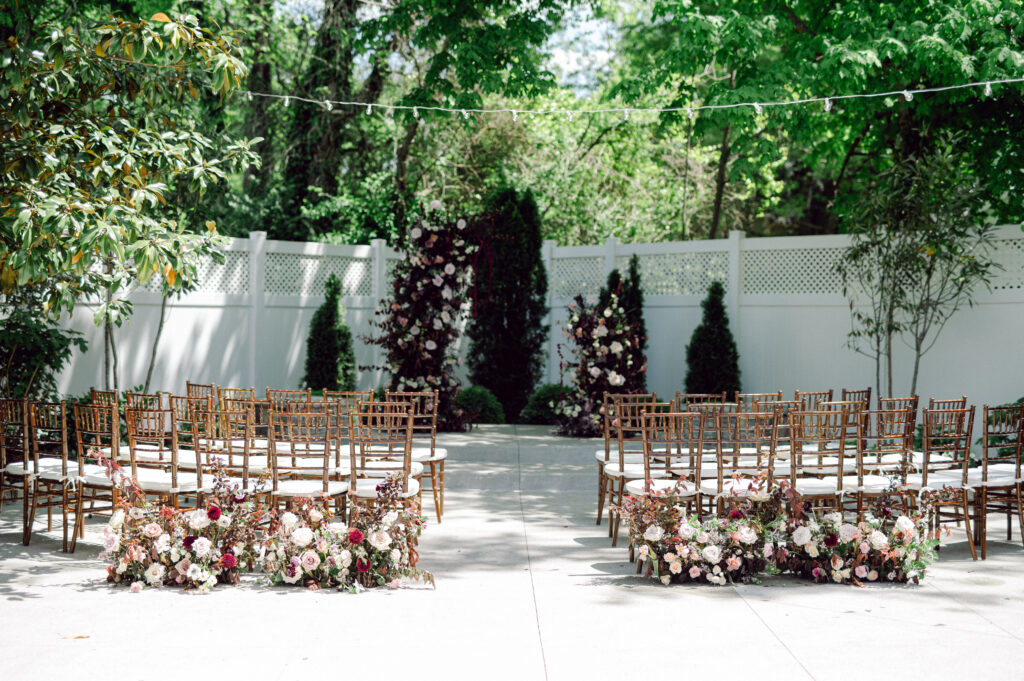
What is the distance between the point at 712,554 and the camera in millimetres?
5047

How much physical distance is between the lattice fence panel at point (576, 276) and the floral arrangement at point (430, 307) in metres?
2.06

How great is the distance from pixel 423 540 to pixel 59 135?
329cm

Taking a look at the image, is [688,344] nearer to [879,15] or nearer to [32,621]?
[879,15]

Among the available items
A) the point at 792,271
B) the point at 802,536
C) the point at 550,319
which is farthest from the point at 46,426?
the point at 792,271

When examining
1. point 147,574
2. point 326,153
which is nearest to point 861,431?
point 147,574

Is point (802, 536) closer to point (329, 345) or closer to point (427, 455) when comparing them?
point (427, 455)

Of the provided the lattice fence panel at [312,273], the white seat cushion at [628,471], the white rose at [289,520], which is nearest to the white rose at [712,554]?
the white seat cushion at [628,471]

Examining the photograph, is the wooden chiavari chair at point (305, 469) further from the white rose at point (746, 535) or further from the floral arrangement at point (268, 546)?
the white rose at point (746, 535)

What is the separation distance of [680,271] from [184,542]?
8.13 m

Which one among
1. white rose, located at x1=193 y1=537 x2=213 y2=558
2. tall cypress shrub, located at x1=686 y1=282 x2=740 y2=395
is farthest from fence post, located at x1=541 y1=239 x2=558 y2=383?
white rose, located at x1=193 y1=537 x2=213 y2=558

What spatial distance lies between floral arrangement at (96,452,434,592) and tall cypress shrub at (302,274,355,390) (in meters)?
6.34

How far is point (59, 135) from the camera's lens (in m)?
5.33

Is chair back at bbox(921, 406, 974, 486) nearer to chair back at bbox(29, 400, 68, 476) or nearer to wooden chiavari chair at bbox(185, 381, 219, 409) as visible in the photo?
wooden chiavari chair at bbox(185, 381, 219, 409)

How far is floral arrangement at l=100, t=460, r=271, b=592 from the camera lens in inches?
193
